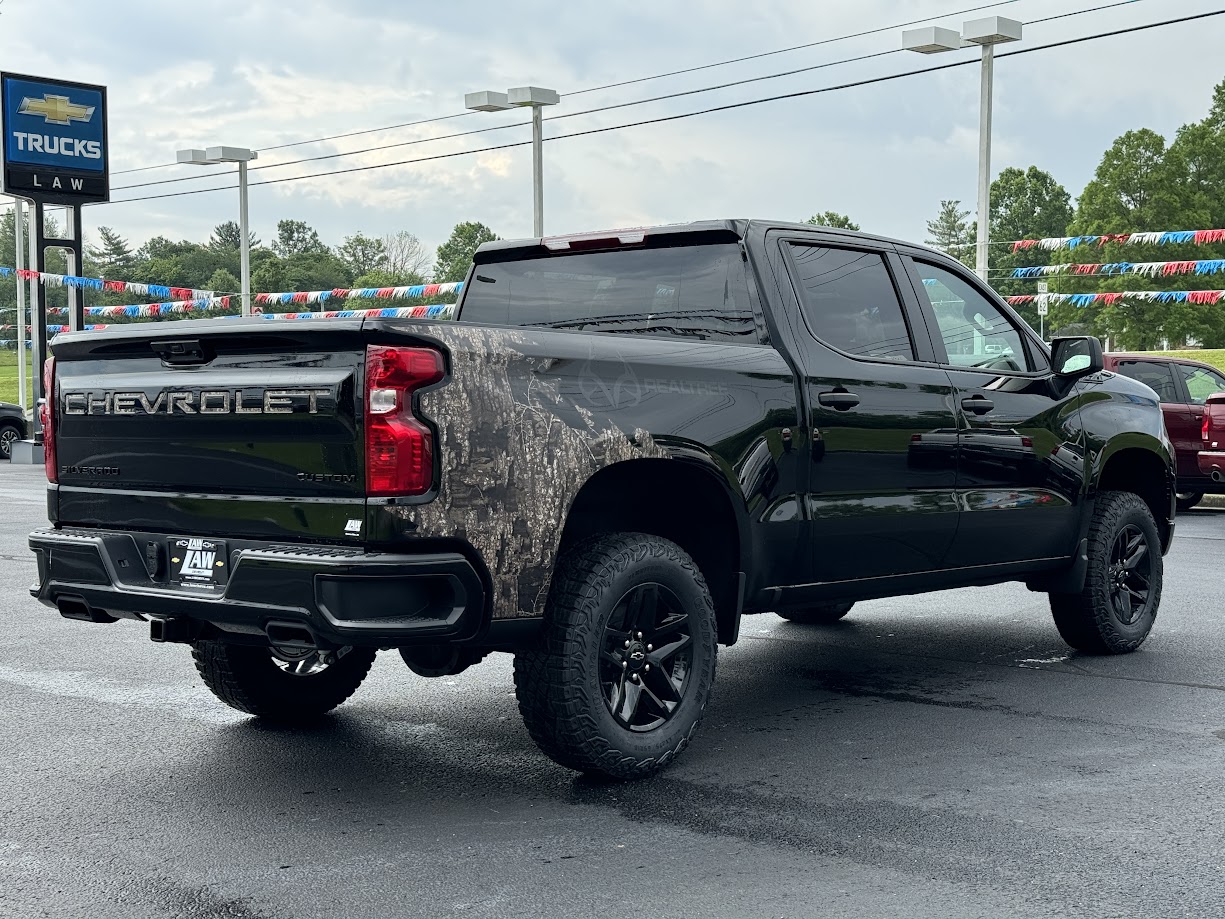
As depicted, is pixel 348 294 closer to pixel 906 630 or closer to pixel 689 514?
pixel 906 630

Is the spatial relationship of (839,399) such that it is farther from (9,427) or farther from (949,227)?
(949,227)

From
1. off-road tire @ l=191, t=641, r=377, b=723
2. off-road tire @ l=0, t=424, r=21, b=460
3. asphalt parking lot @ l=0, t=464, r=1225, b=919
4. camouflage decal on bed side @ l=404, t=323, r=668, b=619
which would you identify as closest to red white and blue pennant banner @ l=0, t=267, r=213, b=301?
off-road tire @ l=0, t=424, r=21, b=460

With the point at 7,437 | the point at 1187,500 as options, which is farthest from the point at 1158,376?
the point at 7,437

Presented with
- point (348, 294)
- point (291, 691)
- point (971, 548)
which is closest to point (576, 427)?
point (291, 691)

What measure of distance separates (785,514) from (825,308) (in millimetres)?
933

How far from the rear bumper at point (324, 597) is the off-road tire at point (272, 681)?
3.40ft

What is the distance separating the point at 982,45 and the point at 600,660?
20480mm

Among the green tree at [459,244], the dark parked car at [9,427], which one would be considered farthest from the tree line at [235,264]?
the dark parked car at [9,427]

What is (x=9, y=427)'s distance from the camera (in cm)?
3141

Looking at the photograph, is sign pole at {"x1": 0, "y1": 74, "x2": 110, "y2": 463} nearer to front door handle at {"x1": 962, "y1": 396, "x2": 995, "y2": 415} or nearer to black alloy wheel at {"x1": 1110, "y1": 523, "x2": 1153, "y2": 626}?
black alloy wheel at {"x1": 1110, "y1": 523, "x2": 1153, "y2": 626}

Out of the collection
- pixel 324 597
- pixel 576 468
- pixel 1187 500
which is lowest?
pixel 1187 500

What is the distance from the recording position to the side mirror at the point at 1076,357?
681 cm

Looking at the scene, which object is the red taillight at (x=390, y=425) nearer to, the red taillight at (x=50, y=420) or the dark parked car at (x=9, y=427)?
the red taillight at (x=50, y=420)

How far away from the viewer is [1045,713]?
20.0ft
